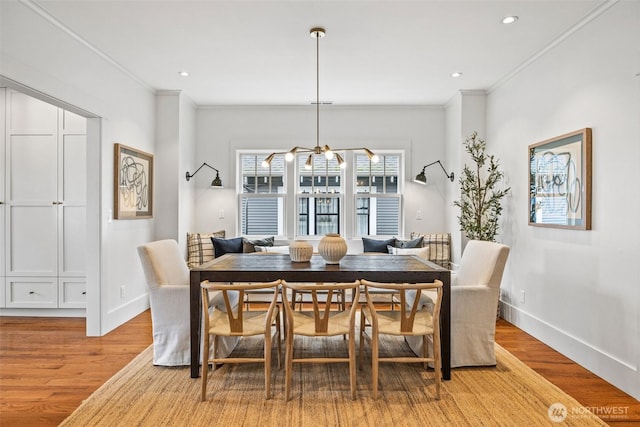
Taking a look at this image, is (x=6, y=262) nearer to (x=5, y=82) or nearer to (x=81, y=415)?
(x=5, y=82)

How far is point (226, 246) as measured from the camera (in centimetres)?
477

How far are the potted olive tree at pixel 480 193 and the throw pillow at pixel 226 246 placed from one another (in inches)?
105

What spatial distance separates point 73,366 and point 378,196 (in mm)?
3871

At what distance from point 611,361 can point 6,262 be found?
544 cm

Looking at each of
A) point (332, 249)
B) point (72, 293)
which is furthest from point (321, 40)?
point (72, 293)

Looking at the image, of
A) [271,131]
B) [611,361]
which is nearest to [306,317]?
[611,361]

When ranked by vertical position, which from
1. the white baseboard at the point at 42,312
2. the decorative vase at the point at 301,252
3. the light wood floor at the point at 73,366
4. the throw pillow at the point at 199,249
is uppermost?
the decorative vase at the point at 301,252

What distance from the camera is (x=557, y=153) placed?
3.19m

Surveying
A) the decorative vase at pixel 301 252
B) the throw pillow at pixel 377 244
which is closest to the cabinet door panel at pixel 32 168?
the decorative vase at pixel 301 252

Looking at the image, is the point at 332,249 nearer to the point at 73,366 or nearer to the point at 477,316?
the point at 477,316

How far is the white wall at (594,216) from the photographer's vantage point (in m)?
2.45

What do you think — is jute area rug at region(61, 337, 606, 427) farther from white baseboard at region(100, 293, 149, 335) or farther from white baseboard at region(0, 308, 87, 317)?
white baseboard at region(0, 308, 87, 317)

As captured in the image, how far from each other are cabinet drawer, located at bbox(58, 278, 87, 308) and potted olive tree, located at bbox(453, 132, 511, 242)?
417 centimetres

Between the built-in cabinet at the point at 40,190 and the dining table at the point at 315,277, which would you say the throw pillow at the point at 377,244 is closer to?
the dining table at the point at 315,277
